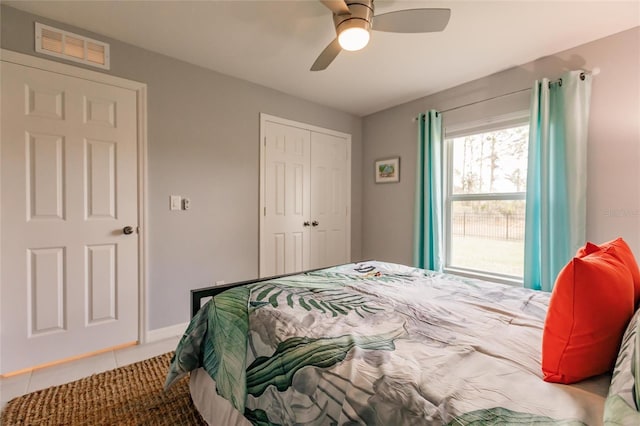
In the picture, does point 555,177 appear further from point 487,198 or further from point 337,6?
point 337,6

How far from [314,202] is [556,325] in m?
2.88

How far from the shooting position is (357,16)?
1.60 metres

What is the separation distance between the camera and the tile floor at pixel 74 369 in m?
1.75

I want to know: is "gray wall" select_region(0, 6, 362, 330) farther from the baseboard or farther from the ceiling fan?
the ceiling fan

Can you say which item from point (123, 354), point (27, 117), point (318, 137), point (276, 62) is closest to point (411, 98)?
point (318, 137)

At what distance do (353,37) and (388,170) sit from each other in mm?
2175

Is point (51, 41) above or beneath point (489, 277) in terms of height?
above

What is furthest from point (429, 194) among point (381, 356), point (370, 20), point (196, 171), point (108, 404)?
point (108, 404)

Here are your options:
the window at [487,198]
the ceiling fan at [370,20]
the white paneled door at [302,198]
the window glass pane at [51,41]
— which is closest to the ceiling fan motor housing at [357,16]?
the ceiling fan at [370,20]

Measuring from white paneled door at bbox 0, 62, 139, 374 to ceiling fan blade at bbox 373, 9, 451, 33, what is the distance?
200cm

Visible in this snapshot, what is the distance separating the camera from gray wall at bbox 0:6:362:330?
Result: 7.86 ft

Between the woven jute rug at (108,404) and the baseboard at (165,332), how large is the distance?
505 millimetres

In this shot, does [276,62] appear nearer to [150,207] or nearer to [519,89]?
[150,207]

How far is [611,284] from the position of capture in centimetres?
77
